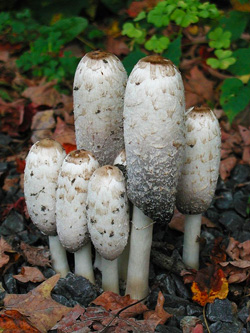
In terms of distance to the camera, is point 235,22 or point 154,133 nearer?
point 154,133

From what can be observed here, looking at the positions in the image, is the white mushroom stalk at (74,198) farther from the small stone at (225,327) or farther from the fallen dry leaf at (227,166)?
the fallen dry leaf at (227,166)

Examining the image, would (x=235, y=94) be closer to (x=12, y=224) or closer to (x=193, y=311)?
(x=193, y=311)

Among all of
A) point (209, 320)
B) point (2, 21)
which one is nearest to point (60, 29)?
point (2, 21)

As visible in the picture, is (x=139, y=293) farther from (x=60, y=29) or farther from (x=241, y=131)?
(x=60, y=29)

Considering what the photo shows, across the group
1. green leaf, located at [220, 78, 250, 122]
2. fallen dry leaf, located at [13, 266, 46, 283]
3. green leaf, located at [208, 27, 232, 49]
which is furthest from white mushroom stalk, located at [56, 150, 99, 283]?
green leaf, located at [208, 27, 232, 49]

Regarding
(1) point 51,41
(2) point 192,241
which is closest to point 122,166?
(2) point 192,241

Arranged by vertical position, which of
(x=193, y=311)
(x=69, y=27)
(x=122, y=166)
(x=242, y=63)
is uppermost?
(x=69, y=27)

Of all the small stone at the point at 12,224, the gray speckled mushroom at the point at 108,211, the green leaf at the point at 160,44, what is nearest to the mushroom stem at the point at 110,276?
the gray speckled mushroom at the point at 108,211
